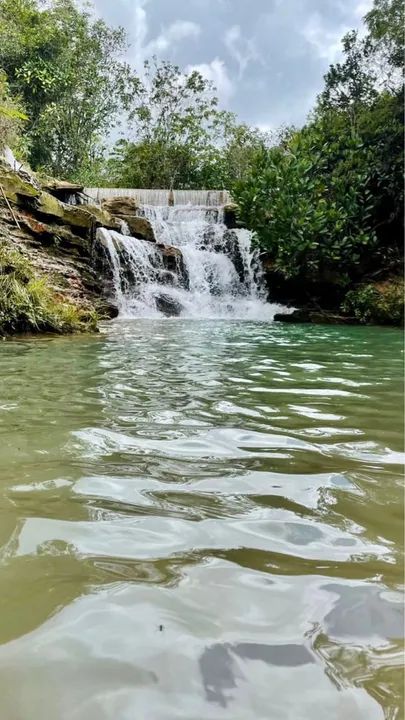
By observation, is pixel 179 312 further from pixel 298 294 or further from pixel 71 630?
pixel 71 630

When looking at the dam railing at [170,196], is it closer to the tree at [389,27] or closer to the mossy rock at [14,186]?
the tree at [389,27]

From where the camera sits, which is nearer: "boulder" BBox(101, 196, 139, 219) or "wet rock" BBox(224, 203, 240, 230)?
"boulder" BBox(101, 196, 139, 219)

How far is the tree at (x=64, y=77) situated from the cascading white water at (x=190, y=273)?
11.9 meters

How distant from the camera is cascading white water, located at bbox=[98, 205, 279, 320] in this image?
12.9 meters

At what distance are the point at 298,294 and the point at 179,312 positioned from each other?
342 cm

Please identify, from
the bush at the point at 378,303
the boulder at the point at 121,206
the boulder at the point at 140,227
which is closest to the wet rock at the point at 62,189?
the boulder at the point at 140,227

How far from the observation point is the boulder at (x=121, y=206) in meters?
16.3

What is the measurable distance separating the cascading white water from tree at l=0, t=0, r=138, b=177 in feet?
39.0

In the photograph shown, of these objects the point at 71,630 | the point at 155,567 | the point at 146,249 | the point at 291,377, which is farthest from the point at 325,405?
the point at 146,249

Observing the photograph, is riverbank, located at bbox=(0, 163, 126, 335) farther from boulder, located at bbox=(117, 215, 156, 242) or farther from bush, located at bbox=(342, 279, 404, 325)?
bush, located at bbox=(342, 279, 404, 325)

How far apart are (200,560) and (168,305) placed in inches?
466

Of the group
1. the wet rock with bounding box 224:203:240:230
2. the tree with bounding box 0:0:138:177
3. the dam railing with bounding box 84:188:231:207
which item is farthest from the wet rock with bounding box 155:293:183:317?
the tree with bounding box 0:0:138:177

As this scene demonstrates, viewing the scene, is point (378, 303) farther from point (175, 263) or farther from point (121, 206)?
point (121, 206)

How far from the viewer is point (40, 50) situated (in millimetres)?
23875
